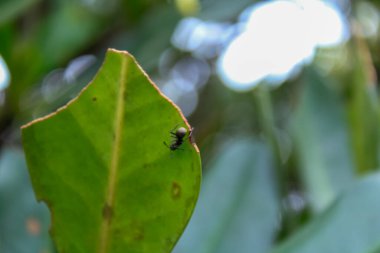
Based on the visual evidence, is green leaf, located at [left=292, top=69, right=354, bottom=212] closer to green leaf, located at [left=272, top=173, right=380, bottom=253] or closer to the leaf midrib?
green leaf, located at [left=272, top=173, right=380, bottom=253]

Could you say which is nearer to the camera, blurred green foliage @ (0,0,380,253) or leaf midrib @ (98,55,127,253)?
leaf midrib @ (98,55,127,253)

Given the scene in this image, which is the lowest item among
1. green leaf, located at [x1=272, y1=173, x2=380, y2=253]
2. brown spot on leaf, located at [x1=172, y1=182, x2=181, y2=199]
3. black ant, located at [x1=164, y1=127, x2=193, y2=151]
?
green leaf, located at [x1=272, y1=173, x2=380, y2=253]

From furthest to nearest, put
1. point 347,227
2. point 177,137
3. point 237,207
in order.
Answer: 1. point 237,207
2. point 347,227
3. point 177,137

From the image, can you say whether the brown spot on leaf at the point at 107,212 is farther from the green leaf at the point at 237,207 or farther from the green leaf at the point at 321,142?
the green leaf at the point at 321,142

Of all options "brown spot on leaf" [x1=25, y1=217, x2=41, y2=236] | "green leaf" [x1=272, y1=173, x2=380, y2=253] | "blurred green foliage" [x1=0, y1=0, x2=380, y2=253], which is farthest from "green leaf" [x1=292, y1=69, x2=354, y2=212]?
"brown spot on leaf" [x1=25, y1=217, x2=41, y2=236]

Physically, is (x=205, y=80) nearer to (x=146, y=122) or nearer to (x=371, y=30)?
(x=371, y=30)

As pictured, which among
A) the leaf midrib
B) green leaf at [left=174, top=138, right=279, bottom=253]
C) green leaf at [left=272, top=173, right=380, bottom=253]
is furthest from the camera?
green leaf at [left=174, top=138, right=279, bottom=253]

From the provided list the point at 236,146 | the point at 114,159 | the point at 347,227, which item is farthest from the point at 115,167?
the point at 236,146

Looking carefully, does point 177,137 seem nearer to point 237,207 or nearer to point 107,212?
point 107,212

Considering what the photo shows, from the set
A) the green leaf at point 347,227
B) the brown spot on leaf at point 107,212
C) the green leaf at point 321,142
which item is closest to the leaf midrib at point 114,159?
the brown spot on leaf at point 107,212
